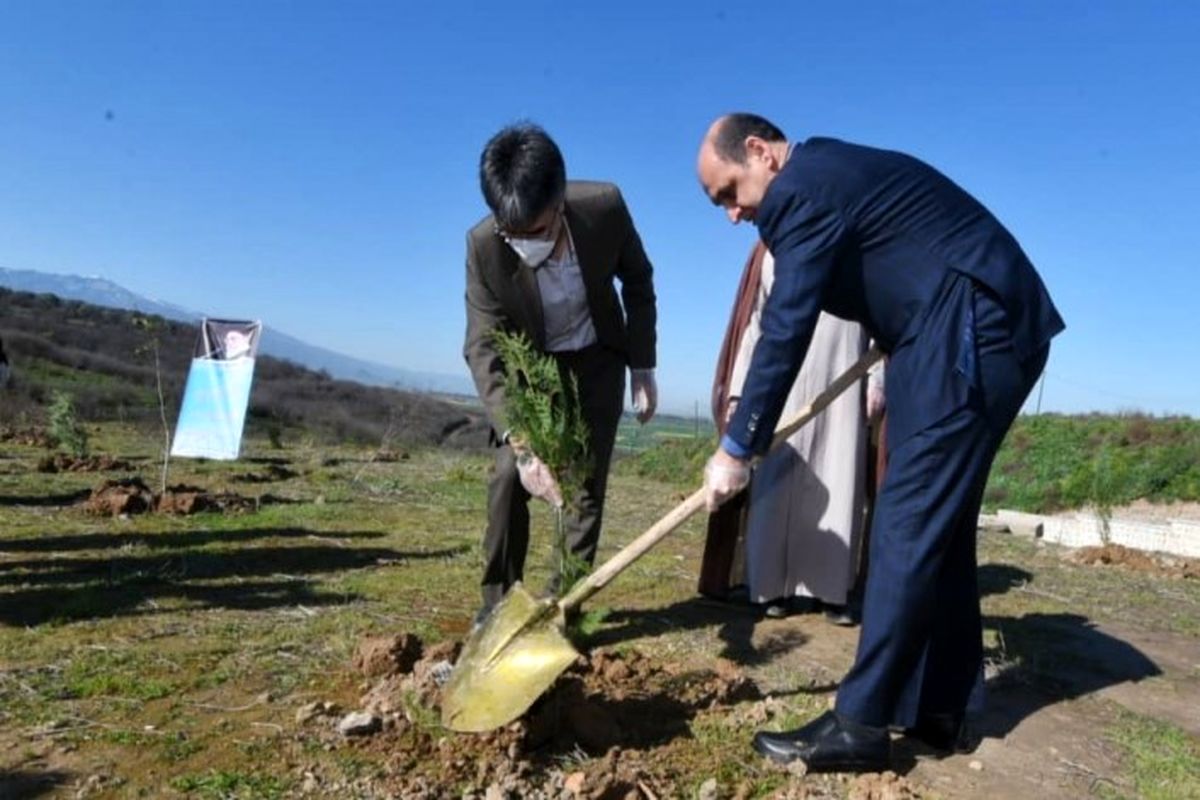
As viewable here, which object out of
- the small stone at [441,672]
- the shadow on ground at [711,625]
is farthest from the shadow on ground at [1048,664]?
the small stone at [441,672]

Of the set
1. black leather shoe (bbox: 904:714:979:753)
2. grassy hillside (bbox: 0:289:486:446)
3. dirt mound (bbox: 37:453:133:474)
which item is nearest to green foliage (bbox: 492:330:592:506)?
black leather shoe (bbox: 904:714:979:753)

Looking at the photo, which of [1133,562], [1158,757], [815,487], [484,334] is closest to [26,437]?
[484,334]

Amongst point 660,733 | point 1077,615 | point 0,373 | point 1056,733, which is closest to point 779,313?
A: point 660,733

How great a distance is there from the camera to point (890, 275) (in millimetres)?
2711

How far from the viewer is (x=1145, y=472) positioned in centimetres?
1562

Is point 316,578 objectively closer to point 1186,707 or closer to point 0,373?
point 0,373

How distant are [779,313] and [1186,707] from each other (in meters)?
2.52

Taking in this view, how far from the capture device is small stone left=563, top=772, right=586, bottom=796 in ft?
8.06

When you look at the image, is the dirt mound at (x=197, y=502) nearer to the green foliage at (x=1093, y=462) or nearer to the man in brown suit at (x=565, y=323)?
the man in brown suit at (x=565, y=323)

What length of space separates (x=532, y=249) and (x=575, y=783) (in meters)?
1.88

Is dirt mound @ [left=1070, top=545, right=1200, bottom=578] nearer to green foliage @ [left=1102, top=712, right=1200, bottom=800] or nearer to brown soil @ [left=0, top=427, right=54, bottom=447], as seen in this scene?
green foliage @ [left=1102, top=712, right=1200, bottom=800]

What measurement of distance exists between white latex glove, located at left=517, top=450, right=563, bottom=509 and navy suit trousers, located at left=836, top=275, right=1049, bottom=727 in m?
1.08

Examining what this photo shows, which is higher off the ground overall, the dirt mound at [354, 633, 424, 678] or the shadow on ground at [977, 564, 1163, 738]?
the shadow on ground at [977, 564, 1163, 738]

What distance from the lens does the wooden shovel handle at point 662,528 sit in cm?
279
